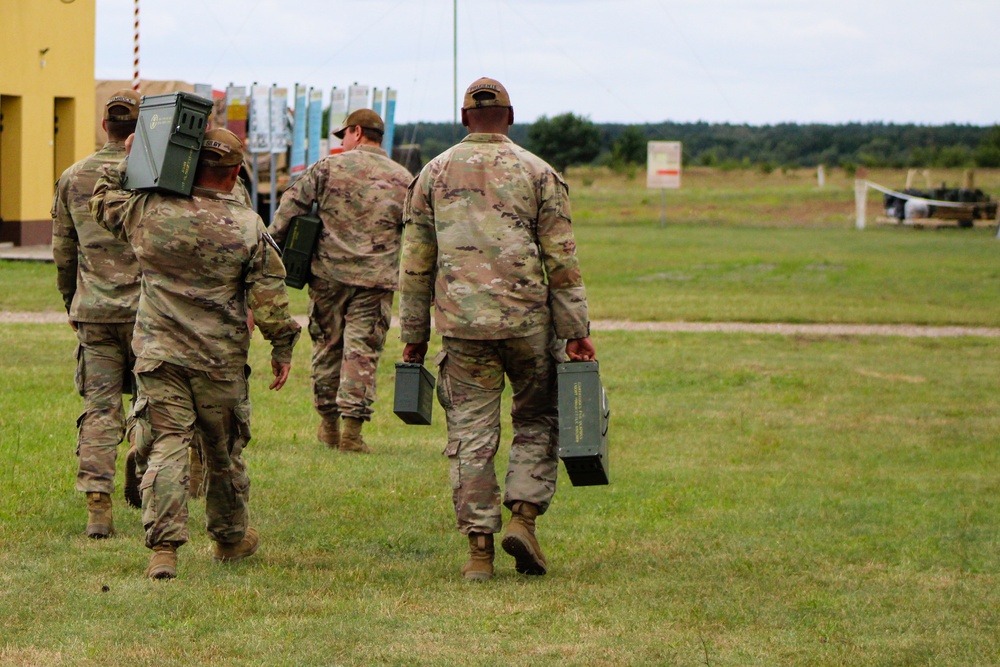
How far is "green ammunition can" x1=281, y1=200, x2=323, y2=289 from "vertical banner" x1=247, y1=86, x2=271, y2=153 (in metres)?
18.0

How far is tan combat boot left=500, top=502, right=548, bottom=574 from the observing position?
223 inches

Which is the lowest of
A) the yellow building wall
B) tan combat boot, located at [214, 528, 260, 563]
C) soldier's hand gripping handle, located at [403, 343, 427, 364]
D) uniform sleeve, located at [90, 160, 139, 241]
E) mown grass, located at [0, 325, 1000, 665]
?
mown grass, located at [0, 325, 1000, 665]

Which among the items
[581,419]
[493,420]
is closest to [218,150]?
[493,420]

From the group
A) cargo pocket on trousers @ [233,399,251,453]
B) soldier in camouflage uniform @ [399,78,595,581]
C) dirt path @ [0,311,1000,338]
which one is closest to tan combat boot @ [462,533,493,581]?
soldier in camouflage uniform @ [399,78,595,581]

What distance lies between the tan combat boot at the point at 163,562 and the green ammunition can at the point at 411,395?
111 cm

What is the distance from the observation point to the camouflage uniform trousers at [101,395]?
6.36 meters

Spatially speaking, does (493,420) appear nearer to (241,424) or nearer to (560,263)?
(560,263)

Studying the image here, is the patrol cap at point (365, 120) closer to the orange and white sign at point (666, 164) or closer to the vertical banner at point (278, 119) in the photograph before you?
the vertical banner at point (278, 119)

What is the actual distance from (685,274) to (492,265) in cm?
1839

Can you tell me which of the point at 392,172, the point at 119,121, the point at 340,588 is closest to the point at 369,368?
the point at 392,172

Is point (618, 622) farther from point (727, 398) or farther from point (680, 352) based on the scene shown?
point (680, 352)

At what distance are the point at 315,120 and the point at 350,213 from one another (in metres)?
20.3

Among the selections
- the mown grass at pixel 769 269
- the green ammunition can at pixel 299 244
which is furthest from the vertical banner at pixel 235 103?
the green ammunition can at pixel 299 244

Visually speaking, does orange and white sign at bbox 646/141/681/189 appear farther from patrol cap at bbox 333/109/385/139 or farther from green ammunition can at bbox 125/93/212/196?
green ammunition can at bbox 125/93/212/196
